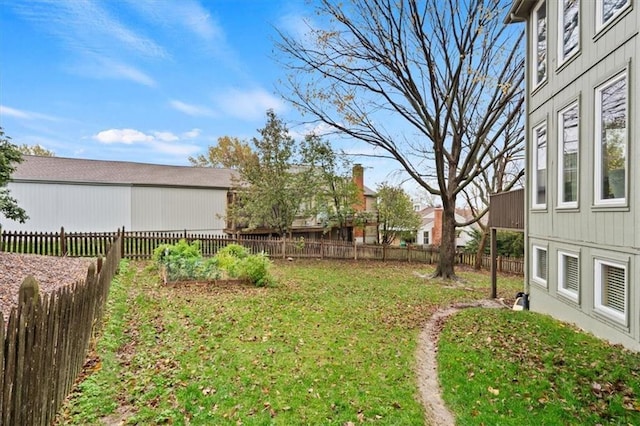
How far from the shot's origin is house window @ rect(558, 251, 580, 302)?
23.8 ft

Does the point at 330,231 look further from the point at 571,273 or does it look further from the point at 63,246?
the point at 571,273

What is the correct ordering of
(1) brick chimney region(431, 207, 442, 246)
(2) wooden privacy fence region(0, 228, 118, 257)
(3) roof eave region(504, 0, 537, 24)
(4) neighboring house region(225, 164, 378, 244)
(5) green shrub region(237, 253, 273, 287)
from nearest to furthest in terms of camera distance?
(3) roof eave region(504, 0, 537, 24) → (5) green shrub region(237, 253, 273, 287) → (2) wooden privacy fence region(0, 228, 118, 257) → (4) neighboring house region(225, 164, 378, 244) → (1) brick chimney region(431, 207, 442, 246)

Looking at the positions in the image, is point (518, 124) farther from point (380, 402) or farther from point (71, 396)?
point (71, 396)

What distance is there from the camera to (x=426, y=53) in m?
14.4

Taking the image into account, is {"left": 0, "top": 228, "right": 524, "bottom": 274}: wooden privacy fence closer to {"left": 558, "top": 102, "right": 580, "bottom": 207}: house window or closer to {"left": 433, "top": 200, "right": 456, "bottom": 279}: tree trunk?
{"left": 433, "top": 200, "right": 456, "bottom": 279}: tree trunk

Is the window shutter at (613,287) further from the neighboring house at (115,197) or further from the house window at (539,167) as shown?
the neighboring house at (115,197)

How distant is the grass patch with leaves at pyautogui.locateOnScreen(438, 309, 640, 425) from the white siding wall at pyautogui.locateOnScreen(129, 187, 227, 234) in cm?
2147

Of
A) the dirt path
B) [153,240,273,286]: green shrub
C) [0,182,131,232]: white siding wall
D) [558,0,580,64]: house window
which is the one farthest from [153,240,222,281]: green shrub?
[0,182,131,232]: white siding wall

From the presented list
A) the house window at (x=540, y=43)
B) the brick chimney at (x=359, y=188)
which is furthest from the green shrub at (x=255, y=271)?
the brick chimney at (x=359, y=188)

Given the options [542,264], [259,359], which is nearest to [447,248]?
[542,264]

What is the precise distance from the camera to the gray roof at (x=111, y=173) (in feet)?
70.1

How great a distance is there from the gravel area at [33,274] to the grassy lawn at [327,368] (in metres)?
1.57

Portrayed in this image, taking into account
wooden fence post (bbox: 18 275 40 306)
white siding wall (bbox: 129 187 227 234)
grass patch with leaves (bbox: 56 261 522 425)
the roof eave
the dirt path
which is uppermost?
the roof eave

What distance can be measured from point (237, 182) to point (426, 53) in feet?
46.7
